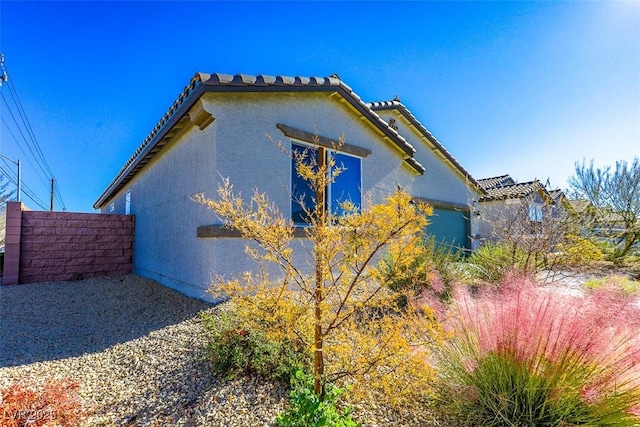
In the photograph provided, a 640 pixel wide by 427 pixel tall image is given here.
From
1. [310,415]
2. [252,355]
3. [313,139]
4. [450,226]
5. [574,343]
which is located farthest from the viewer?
[450,226]

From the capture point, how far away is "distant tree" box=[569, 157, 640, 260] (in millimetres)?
14289

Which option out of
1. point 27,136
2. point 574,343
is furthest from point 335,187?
point 27,136

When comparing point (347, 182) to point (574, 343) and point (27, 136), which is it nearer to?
point (574, 343)

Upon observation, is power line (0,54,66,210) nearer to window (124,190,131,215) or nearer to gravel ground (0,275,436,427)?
window (124,190,131,215)

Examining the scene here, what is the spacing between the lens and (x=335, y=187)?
7.79 meters

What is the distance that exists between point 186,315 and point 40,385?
2.26 m

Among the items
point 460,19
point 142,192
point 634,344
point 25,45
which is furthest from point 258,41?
point 25,45

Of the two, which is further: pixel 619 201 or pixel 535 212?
pixel 619 201

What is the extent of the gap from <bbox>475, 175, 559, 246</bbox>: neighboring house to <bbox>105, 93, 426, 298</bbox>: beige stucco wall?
127 inches

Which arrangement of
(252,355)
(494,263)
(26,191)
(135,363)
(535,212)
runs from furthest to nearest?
1. (26,191)
2. (535,212)
3. (494,263)
4. (135,363)
5. (252,355)

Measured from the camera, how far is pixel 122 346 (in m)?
4.69

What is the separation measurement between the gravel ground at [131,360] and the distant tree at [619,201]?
17.1 meters

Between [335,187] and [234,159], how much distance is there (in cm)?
265

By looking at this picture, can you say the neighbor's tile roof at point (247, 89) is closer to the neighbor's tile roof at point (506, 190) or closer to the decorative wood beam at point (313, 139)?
the decorative wood beam at point (313, 139)
